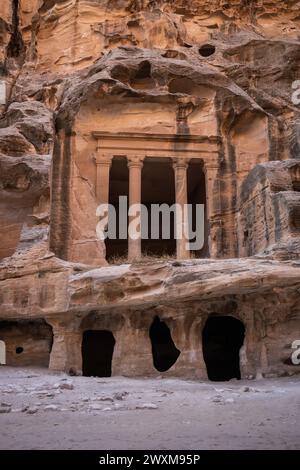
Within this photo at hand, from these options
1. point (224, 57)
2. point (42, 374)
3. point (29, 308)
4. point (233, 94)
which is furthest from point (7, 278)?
point (224, 57)

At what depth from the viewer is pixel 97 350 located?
1752cm

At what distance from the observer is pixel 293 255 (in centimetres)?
1216

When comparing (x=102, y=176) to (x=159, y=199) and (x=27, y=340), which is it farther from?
(x=27, y=340)

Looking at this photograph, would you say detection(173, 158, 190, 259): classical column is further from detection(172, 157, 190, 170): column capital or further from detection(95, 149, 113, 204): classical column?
detection(95, 149, 113, 204): classical column

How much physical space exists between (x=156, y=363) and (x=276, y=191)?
749 cm

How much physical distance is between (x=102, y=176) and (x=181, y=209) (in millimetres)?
3397

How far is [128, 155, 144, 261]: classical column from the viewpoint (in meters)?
18.2

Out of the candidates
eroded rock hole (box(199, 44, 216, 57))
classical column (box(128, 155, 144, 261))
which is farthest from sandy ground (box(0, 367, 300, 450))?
eroded rock hole (box(199, 44, 216, 57))

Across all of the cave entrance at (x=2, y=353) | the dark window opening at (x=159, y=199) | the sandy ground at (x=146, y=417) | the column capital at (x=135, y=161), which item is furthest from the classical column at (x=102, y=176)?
the sandy ground at (x=146, y=417)

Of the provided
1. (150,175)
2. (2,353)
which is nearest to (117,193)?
(150,175)

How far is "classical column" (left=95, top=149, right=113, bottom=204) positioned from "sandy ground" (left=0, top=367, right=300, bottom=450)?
374 inches

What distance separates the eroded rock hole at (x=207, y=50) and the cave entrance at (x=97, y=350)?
14.9 m
